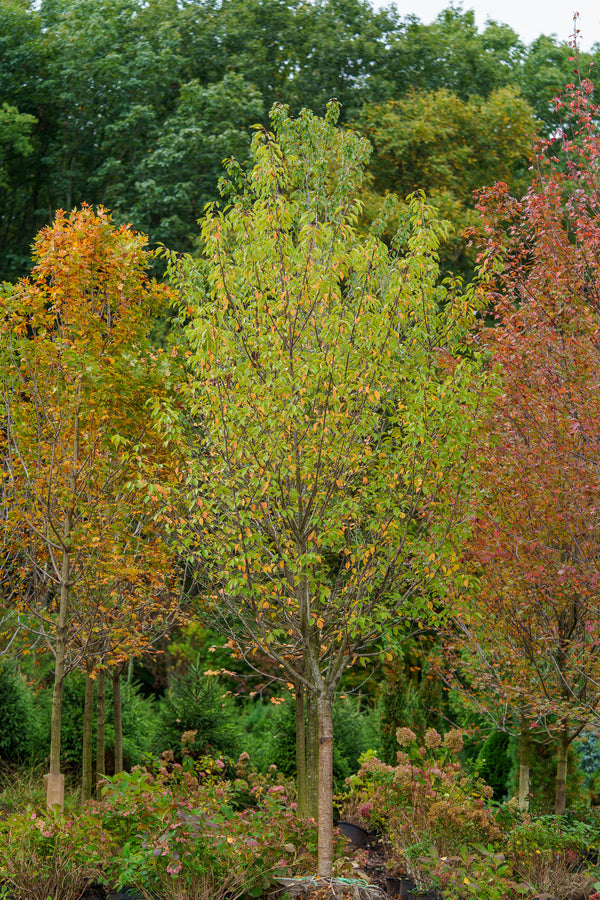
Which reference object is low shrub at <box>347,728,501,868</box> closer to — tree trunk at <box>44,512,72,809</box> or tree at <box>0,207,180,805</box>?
tree trunk at <box>44,512,72,809</box>

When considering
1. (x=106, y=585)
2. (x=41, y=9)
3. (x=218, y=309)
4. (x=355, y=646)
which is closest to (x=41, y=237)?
(x=218, y=309)

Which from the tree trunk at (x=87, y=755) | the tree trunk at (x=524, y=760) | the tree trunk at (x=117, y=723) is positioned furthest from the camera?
the tree trunk at (x=117, y=723)

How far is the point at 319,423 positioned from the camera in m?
6.51

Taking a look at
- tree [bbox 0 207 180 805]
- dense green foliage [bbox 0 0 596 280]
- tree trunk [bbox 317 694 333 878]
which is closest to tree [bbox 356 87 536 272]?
dense green foliage [bbox 0 0 596 280]

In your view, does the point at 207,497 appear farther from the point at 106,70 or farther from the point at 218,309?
the point at 106,70

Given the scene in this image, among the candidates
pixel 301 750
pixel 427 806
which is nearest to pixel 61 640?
pixel 301 750

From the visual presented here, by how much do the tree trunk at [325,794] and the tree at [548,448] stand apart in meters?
1.82

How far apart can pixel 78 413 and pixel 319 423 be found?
124 inches

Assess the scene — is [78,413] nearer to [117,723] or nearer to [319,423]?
[319,423]

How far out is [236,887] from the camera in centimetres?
678

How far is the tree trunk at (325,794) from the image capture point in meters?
6.99

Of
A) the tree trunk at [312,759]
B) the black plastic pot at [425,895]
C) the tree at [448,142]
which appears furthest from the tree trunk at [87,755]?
the tree at [448,142]

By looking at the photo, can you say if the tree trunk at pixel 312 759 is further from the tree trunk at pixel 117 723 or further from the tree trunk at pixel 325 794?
the tree trunk at pixel 325 794

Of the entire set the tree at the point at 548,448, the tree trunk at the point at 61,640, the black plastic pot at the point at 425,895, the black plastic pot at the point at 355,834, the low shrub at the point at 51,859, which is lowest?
the black plastic pot at the point at 355,834
